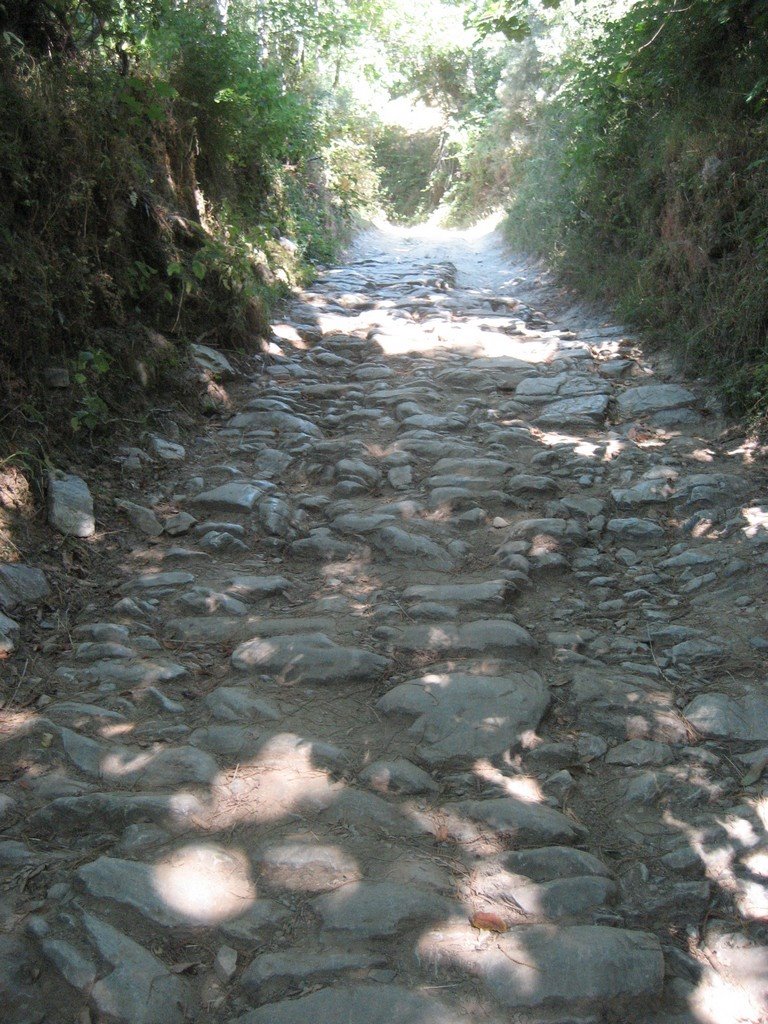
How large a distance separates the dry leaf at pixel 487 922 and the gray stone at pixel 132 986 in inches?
27.0

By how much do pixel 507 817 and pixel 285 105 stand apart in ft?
25.2

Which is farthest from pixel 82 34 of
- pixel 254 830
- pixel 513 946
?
pixel 513 946

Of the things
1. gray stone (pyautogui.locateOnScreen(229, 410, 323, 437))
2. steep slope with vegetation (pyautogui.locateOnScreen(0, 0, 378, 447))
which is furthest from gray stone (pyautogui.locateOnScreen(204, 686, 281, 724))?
gray stone (pyautogui.locateOnScreen(229, 410, 323, 437))

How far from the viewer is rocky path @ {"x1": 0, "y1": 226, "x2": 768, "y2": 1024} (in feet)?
6.13

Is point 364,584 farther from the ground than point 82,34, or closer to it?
closer to it

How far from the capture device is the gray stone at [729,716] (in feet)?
8.87

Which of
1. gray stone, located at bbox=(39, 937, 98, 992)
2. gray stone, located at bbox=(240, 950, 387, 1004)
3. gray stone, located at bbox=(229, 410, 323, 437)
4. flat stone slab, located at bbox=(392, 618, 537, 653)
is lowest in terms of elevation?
flat stone slab, located at bbox=(392, 618, 537, 653)

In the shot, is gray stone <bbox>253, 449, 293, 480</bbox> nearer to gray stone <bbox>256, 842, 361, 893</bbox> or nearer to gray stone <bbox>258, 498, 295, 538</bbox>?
gray stone <bbox>258, 498, 295, 538</bbox>

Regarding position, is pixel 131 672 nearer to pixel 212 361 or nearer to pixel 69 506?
pixel 69 506

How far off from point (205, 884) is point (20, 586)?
1700mm

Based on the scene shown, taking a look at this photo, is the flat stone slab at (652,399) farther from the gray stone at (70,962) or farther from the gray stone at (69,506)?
the gray stone at (70,962)

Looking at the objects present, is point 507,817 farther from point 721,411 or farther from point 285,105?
point 285,105

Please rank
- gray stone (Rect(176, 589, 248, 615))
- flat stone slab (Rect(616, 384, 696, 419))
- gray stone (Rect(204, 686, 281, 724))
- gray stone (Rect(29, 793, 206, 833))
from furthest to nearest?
flat stone slab (Rect(616, 384, 696, 419))
gray stone (Rect(176, 589, 248, 615))
gray stone (Rect(204, 686, 281, 724))
gray stone (Rect(29, 793, 206, 833))

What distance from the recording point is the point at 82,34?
16.0 ft
